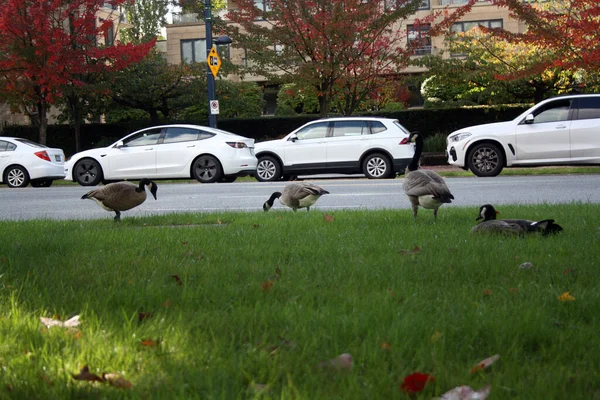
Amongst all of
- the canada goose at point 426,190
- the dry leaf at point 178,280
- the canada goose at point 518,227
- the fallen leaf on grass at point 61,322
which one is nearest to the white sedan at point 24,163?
the canada goose at point 426,190

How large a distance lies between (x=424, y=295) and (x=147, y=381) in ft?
6.14

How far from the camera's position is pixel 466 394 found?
269cm

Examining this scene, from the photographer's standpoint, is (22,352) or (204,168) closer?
(22,352)

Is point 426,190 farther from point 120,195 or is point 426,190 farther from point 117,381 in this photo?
point 117,381

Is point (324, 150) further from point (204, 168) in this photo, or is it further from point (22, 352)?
point (22, 352)

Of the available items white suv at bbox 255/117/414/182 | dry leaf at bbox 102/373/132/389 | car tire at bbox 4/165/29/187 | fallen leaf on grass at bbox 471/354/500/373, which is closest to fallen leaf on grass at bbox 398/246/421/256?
fallen leaf on grass at bbox 471/354/500/373

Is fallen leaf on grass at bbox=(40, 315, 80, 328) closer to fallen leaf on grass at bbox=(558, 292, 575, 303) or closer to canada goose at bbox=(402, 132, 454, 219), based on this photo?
fallen leaf on grass at bbox=(558, 292, 575, 303)

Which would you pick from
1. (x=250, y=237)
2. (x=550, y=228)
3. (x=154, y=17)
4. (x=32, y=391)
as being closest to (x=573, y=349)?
(x=32, y=391)

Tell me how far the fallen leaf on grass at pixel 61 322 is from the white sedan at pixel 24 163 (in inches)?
655

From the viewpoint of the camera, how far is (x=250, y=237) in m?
6.73

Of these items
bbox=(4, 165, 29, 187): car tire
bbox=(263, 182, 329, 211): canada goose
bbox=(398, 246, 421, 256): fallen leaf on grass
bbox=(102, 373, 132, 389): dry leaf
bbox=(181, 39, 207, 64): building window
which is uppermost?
bbox=(181, 39, 207, 64): building window

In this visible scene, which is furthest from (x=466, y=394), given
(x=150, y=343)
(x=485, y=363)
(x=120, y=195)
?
(x=120, y=195)

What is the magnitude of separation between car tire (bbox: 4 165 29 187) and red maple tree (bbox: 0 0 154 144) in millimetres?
6466

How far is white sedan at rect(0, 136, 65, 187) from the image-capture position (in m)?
19.4
